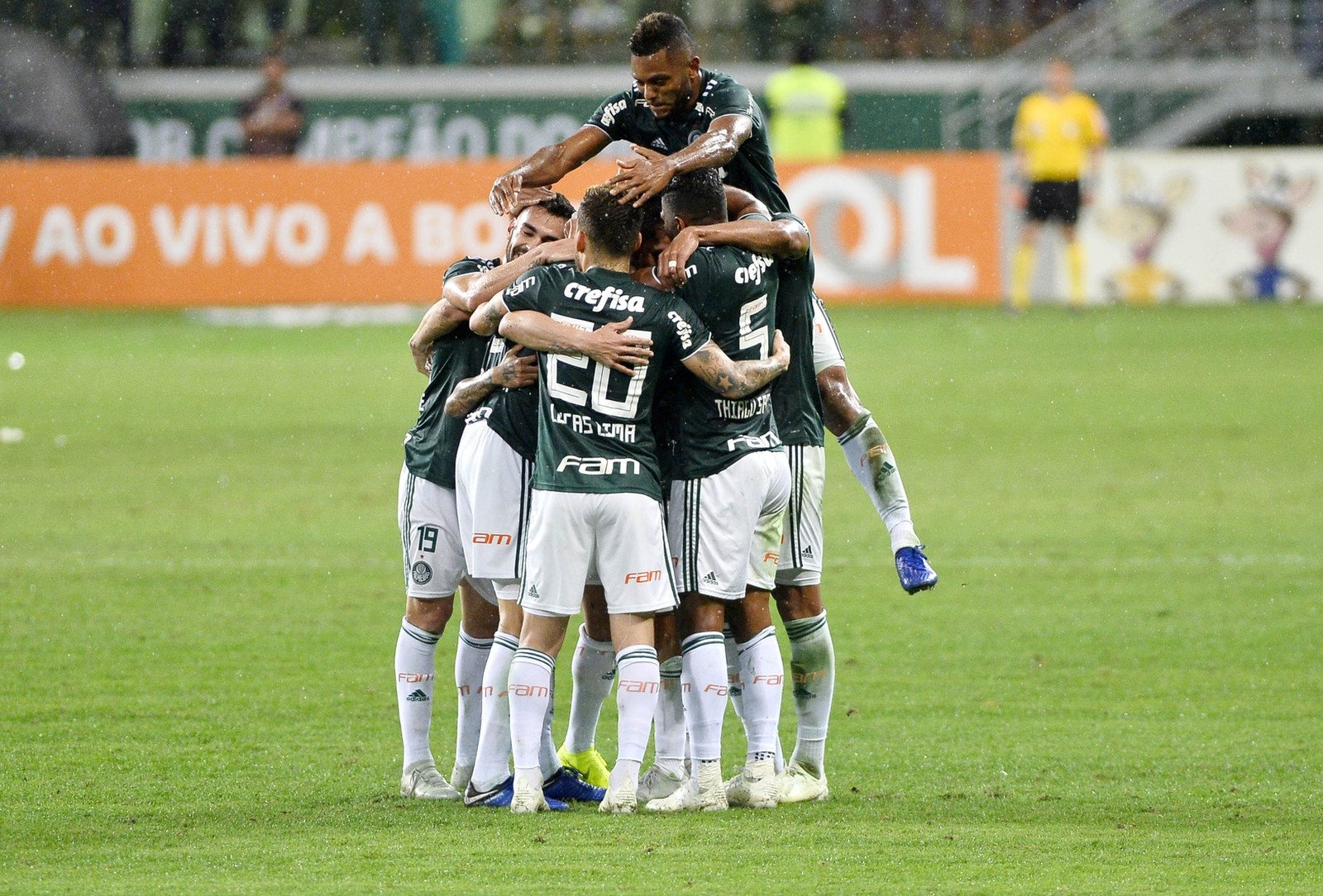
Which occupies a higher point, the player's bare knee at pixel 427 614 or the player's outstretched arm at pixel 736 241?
the player's outstretched arm at pixel 736 241

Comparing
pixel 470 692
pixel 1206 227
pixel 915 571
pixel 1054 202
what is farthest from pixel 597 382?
pixel 1206 227

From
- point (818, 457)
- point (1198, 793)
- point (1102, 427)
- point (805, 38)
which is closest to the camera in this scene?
point (1198, 793)

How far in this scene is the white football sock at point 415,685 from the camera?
221 inches

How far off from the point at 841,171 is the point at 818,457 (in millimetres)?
15629

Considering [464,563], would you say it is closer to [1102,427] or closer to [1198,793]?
[1198,793]

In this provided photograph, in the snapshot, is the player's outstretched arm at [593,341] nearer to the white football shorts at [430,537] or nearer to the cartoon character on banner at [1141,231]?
the white football shorts at [430,537]

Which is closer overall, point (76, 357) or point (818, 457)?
point (818, 457)

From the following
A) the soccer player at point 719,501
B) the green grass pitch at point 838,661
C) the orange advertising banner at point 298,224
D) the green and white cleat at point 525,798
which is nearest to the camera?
the green grass pitch at point 838,661

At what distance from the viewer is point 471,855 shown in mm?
4750

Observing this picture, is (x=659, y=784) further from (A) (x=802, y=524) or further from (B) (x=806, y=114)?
(B) (x=806, y=114)

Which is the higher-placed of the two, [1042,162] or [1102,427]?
[1042,162]

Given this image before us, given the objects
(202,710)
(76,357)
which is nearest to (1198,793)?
(202,710)

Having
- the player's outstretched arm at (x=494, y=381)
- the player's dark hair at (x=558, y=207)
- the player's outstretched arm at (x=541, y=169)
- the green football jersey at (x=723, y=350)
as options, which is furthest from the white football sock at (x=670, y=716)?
the player's outstretched arm at (x=541, y=169)

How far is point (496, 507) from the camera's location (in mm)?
5504
